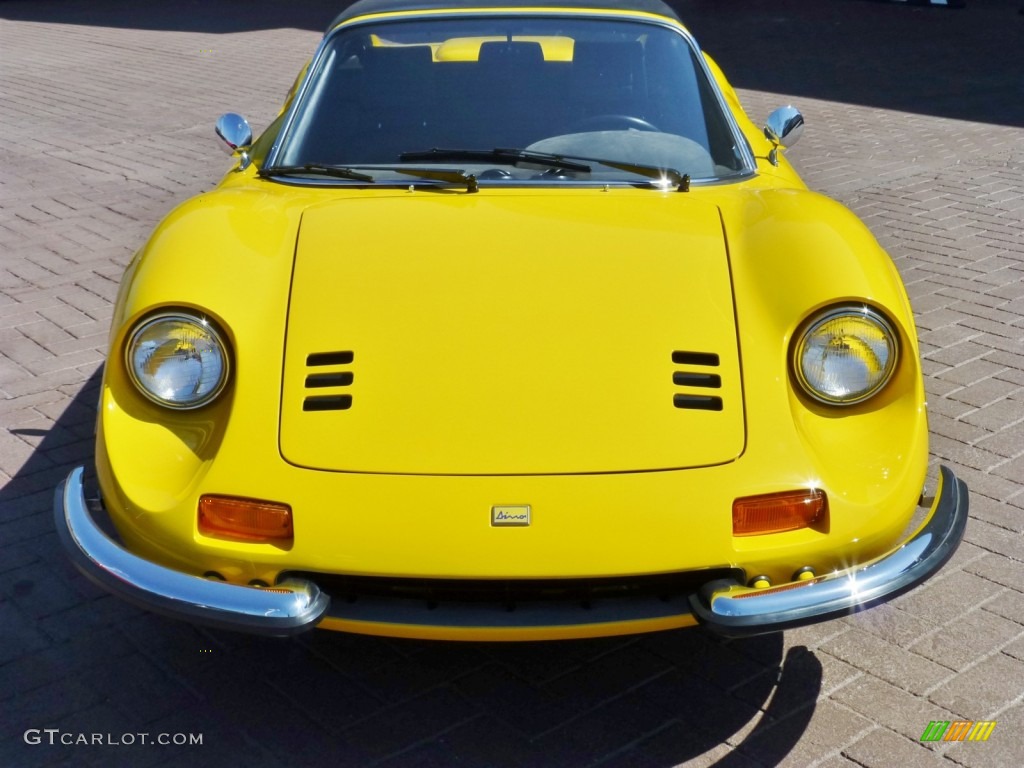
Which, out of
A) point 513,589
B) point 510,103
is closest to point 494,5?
point 510,103

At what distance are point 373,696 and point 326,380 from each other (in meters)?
0.82

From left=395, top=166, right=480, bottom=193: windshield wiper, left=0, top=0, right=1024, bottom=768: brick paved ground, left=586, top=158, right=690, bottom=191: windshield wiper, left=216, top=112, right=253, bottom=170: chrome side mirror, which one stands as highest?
left=586, top=158, right=690, bottom=191: windshield wiper

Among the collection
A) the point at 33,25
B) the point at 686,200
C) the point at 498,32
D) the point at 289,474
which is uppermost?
the point at 498,32

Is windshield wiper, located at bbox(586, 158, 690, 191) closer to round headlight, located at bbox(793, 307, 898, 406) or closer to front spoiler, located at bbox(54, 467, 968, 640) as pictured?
round headlight, located at bbox(793, 307, 898, 406)

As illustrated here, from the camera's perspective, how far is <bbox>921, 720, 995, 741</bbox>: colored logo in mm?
2648

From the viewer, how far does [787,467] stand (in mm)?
2453

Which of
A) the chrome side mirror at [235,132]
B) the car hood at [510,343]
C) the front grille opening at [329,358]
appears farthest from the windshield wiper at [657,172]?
the chrome side mirror at [235,132]

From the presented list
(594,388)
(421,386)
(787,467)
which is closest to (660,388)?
(594,388)

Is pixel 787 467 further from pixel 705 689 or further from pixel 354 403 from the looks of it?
pixel 354 403

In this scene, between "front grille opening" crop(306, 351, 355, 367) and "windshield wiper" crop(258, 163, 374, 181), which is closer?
"front grille opening" crop(306, 351, 355, 367)

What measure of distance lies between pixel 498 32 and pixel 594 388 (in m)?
1.75

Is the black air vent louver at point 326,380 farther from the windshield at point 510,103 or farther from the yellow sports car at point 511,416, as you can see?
the windshield at point 510,103

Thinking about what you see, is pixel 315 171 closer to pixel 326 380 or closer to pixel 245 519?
pixel 326 380

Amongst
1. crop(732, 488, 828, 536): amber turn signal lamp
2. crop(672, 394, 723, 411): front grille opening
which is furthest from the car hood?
crop(732, 488, 828, 536): amber turn signal lamp
